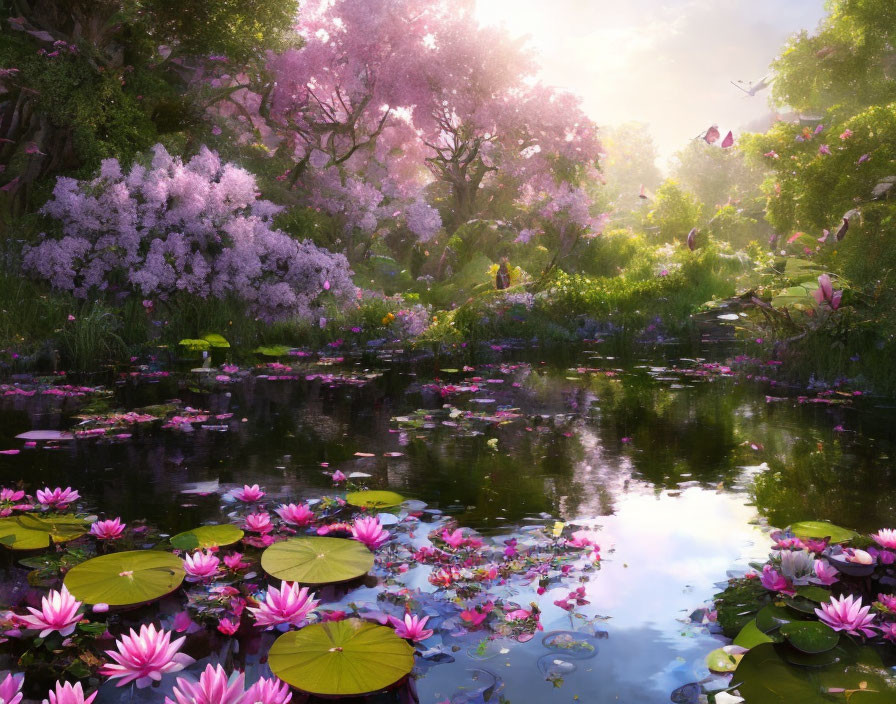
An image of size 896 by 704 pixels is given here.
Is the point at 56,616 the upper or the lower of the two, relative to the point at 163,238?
lower

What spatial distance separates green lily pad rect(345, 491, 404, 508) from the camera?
3.18 metres

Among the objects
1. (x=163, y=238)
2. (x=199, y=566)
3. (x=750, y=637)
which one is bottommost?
(x=750, y=637)

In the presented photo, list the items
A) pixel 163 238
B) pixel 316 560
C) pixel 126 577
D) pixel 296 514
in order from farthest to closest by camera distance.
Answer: pixel 163 238 → pixel 296 514 → pixel 316 560 → pixel 126 577

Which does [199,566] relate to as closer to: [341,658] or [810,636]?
[341,658]

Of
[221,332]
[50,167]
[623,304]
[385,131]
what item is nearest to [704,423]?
[221,332]

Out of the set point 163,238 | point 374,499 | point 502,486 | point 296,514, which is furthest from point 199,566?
point 163,238

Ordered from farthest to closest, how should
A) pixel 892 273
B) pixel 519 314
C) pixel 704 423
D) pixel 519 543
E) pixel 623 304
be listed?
1. pixel 623 304
2. pixel 519 314
3. pixel 892 273
4. pixel 704 423
5. pixel 519 543

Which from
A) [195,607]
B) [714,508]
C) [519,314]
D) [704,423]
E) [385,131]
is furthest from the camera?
[385,131]

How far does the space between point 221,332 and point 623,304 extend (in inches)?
297

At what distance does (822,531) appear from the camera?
2750mm

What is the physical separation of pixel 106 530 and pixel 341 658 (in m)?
1.39

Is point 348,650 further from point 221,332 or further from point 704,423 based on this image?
point 221,332

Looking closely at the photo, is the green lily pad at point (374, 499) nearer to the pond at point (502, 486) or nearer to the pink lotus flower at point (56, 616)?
the pond at point (502, 486)

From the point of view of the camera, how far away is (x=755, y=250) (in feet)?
59.7
